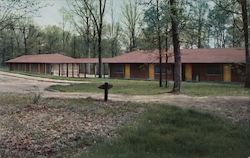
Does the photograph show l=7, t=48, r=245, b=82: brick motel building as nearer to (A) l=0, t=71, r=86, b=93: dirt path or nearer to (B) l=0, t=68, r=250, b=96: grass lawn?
(B) l=0, t=68, r=250, b=96: grass lawn

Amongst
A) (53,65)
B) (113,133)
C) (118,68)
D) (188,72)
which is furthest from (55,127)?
(53,65)

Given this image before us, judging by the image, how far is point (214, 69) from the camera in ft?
145

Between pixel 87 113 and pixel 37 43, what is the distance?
274 feet

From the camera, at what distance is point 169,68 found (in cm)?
4747

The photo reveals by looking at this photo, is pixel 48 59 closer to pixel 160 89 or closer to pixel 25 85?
pixel 25 85

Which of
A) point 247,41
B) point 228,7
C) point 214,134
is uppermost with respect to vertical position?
point 228,7

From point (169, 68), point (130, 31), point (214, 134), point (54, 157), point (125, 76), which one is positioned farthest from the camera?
point (130, 31)

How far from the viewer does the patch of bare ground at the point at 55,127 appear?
825 cm

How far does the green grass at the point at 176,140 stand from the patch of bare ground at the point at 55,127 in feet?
1.71

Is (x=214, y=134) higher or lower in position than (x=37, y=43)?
lower

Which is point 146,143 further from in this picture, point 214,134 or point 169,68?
point 169,68

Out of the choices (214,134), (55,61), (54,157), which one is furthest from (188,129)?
(55,61)

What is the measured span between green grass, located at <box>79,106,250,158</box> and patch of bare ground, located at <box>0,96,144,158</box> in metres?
0.52

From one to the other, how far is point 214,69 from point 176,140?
35479 millimetres
